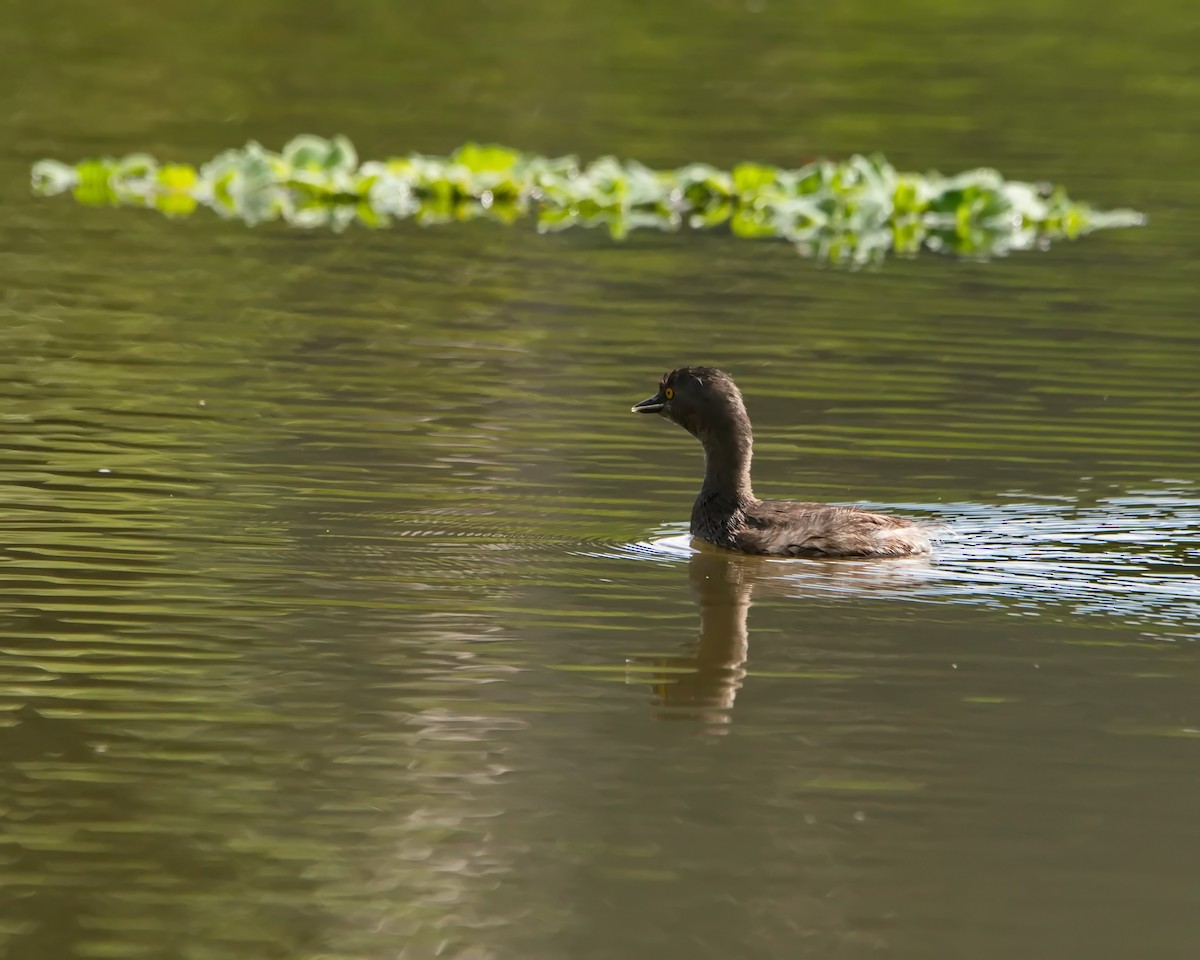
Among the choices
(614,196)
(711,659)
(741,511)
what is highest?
(614,196)

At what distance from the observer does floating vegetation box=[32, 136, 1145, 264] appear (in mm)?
24625

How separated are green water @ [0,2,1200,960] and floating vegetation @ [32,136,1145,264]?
898 mm

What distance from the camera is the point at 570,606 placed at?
35.8 feet

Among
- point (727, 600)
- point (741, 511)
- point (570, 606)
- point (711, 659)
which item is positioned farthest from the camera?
point (741, 511)

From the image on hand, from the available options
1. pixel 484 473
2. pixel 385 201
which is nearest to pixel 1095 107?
pixel 385 201

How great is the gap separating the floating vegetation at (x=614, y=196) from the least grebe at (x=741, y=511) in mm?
11140

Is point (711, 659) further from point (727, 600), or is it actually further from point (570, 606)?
point (727, 600)

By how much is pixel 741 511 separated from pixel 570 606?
1.83 m

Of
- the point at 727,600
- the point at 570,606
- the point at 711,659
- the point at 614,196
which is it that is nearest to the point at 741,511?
the point at 727,600

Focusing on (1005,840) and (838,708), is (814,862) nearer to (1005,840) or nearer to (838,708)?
(1005,840)

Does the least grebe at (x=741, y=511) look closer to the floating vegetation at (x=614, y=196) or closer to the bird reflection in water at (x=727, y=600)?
the bird reflection in water at (x=727, y=600)

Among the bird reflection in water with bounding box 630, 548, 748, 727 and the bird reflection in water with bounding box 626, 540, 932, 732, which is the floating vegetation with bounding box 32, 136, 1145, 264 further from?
the bird reflection in water with bounding box 630, 548, 748, 727

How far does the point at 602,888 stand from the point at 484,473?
6229 mm

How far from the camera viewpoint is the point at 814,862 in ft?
25.6
